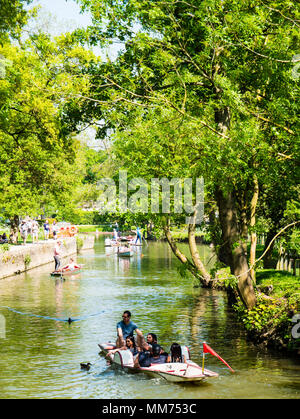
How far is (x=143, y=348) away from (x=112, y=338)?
3.97m

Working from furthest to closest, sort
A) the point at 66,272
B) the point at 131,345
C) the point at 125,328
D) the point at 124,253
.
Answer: the point at 124,253
the point at 66,272
the point at 125,328
the point at 131,345

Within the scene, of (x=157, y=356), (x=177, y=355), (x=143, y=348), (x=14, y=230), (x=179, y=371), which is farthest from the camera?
(x=14, y=230)

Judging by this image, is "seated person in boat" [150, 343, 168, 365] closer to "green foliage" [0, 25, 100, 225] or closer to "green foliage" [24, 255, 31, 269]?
"green foliage" [0, 25, 100, 225]

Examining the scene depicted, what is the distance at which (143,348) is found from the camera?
17.2m

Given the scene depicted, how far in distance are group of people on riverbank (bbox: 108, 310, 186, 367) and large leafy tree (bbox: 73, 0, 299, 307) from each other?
3.14 meters

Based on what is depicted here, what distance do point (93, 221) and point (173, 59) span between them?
320 ft

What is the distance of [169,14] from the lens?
1659cm

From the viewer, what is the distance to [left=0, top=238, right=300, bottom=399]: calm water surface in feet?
49.3
